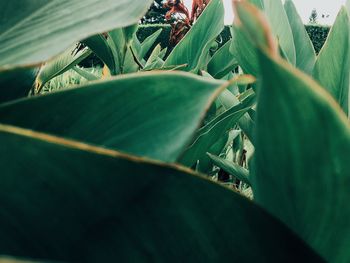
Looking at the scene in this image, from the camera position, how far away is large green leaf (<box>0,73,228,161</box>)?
0.87 ft

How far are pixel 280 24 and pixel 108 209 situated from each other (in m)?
0.48

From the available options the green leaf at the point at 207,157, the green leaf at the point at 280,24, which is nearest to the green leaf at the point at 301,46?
the green leaf at the point at 280,24

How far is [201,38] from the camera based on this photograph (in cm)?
107

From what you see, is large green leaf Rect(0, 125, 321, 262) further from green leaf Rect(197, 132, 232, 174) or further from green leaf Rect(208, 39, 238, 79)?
green leaf Rect(208, 39, 238, 79)

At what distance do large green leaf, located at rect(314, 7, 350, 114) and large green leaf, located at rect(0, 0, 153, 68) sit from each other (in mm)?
242

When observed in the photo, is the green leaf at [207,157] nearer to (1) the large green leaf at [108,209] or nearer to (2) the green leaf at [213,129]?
(2) the green leaf at [213,129]

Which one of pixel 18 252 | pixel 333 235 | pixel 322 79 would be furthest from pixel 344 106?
pixel 18 252

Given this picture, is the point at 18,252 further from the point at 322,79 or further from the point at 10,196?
the point at 322,79

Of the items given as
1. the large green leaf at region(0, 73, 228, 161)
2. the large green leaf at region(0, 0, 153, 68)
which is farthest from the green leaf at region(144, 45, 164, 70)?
the large green leaf at region(0, 73, 228, 161)

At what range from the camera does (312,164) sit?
25 cm

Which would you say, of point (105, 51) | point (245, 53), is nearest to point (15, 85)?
point (245, 53)

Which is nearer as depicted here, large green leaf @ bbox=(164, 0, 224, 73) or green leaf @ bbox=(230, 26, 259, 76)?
green leaf @ bbox=(230, 26, 259, 76)

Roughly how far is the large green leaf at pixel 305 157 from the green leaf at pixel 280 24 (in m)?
0.39

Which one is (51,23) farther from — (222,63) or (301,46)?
(222,63)
